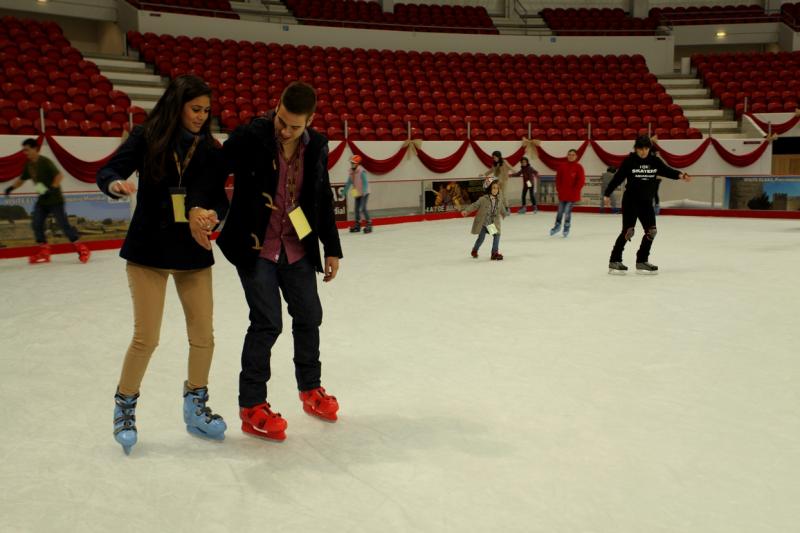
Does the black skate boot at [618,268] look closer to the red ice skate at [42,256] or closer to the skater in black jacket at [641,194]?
the skater in black jacket at [641,194]

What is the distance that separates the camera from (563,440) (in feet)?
10.2

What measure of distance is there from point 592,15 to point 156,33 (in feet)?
47.6

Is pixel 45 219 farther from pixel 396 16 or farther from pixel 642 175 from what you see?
pixel 396 16

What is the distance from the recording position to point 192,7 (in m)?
19.0

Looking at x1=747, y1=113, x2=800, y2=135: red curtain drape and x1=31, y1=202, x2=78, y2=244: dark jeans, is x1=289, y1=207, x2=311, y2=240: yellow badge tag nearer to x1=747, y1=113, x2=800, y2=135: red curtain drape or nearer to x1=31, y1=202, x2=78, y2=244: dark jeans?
x1=31, y1=202, x2=78, y2=244: dark jeans

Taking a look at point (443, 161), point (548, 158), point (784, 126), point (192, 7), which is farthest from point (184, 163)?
point (784, 126)

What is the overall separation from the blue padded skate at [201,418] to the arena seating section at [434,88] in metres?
12.4

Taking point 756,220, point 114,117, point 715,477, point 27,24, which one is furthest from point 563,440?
point 27,24

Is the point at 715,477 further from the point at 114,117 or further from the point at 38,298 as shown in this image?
the point at 114,117

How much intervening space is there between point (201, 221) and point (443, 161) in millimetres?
14417

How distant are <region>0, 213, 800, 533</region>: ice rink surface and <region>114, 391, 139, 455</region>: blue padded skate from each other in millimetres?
85

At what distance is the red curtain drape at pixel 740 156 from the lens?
18141 mm

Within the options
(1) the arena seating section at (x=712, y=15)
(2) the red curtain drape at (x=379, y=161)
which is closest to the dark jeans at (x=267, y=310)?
(2) the red curtain drape at (x=379, y=161)

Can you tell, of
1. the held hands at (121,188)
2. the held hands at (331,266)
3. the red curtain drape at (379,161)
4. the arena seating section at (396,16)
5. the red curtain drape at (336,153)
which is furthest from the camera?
the arena seating section at (396,16)
